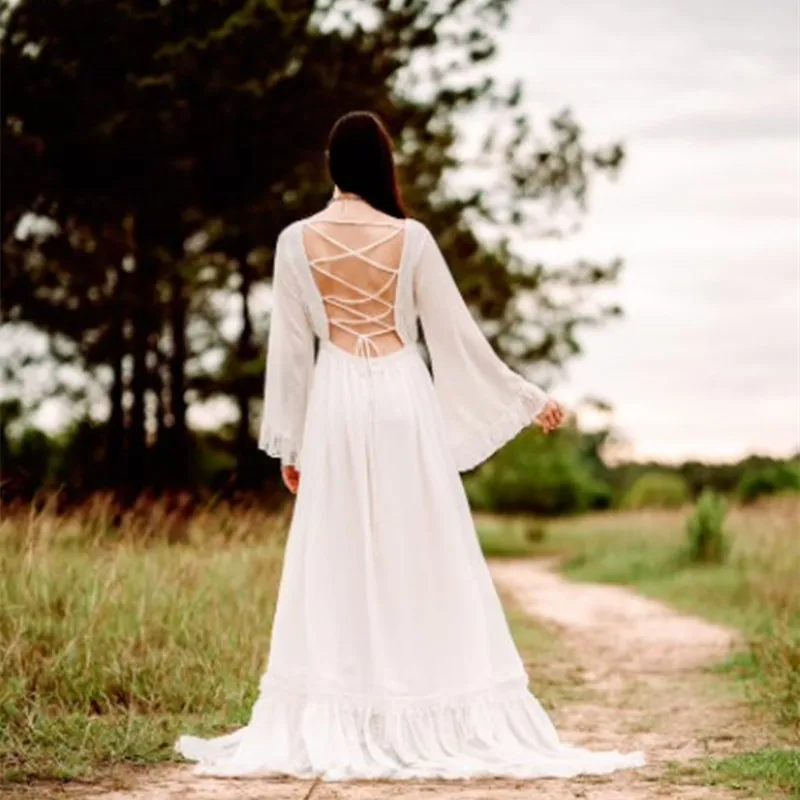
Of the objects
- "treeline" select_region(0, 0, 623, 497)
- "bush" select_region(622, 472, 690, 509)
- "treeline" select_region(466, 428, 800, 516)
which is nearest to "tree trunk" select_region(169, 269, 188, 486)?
"treeline" select_region(0, 0, 623, 497)

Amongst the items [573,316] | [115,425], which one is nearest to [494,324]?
[573,316]

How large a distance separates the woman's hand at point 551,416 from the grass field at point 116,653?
6.33ft

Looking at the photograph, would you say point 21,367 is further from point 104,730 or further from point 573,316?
point 104,730

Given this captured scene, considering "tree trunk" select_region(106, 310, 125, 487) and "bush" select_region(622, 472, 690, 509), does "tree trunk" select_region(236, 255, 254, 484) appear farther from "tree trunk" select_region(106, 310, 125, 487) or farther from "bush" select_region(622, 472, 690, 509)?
"bush" select_region(622, 472, 690, 509)

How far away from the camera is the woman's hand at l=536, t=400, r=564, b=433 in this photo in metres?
6.57

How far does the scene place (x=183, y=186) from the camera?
60.5ft

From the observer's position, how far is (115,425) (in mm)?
20750

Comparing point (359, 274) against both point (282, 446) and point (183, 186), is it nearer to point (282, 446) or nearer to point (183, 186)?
point (282, 446)

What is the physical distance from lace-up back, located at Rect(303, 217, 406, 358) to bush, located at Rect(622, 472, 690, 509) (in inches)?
1132

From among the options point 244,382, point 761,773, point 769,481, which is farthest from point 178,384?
point 769,481

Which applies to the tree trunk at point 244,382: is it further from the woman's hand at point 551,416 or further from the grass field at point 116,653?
the woman's hand at point 551,416

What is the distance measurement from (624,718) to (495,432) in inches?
77.8

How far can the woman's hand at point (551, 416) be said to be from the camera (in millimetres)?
6574

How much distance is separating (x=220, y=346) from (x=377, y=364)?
1701 centimetres
